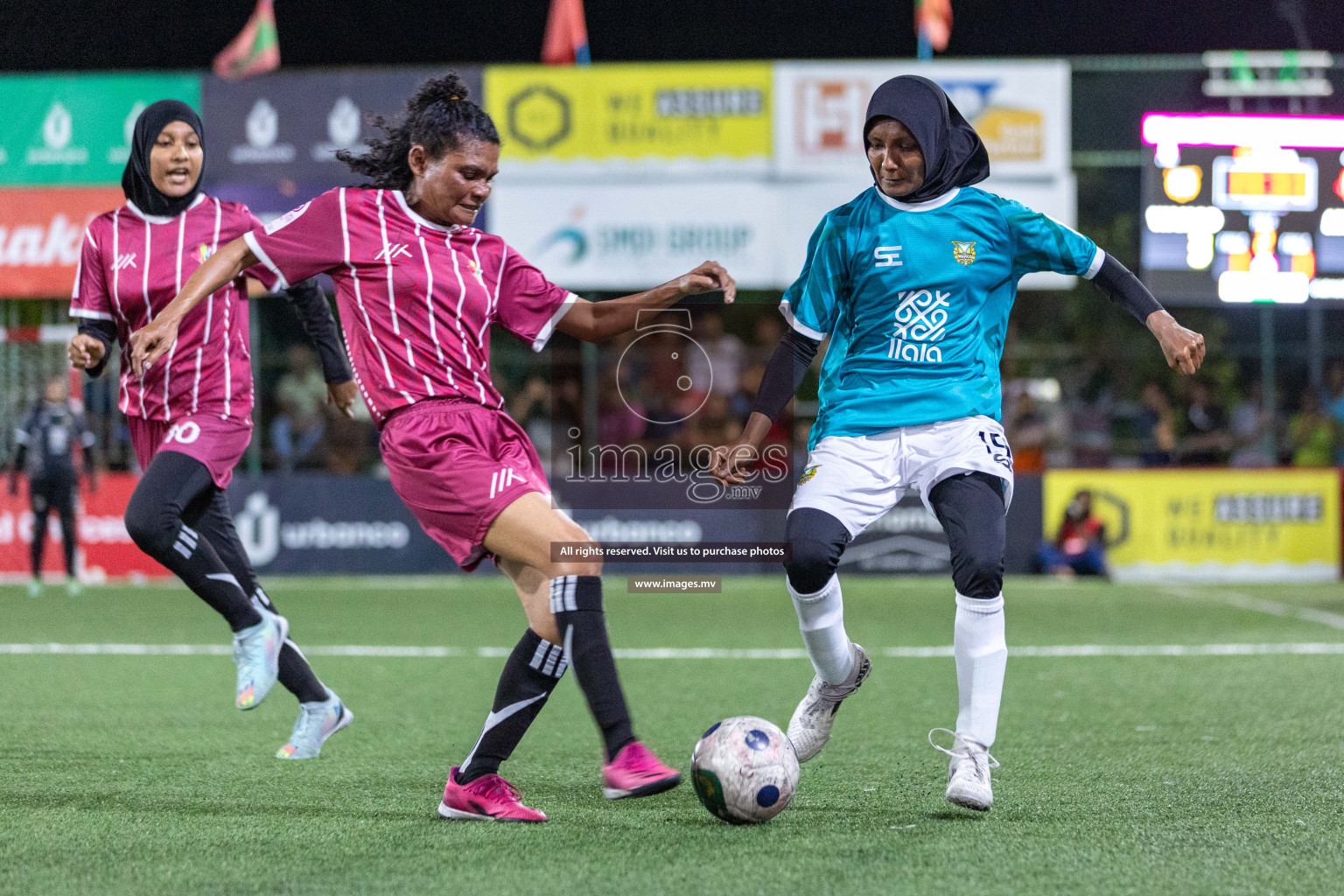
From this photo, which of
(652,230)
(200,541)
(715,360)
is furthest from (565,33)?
(200,541)

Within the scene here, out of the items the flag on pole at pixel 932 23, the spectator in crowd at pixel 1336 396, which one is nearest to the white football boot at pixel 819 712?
the spectator in crowd at pixel 1336 396

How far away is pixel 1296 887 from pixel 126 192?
457cm

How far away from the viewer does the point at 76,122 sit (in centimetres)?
1638

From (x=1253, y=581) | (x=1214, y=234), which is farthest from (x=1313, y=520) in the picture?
(x=1214, y=234)

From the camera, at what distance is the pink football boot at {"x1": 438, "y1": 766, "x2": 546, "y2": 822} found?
13.8 feet

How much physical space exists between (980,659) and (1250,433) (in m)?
14.0

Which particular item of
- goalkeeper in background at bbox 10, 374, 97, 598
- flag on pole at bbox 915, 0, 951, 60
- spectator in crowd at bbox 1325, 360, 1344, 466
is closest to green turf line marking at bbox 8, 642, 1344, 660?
goalkeeper in background at bbox 10, 374, 97, 598

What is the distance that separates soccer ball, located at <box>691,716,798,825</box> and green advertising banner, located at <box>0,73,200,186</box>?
14.2 metres

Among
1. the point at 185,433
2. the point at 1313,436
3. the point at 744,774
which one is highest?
the point at 185,433

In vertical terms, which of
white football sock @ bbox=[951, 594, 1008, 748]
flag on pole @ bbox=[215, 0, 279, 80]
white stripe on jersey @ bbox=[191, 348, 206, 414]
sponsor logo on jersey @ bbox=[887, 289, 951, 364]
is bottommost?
white football sock @ bbox=[951, 594, 1008, 748]

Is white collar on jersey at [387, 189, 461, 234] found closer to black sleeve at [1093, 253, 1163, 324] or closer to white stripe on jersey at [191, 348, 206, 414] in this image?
white stripe on jersey at [191, 348, 206, 414]

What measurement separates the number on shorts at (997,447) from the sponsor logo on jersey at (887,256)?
607mm

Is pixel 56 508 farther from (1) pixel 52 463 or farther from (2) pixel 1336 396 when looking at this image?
(2) pixel 1336 396

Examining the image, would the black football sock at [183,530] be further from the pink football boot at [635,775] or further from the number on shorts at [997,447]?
the number on shorts at [997,447]
